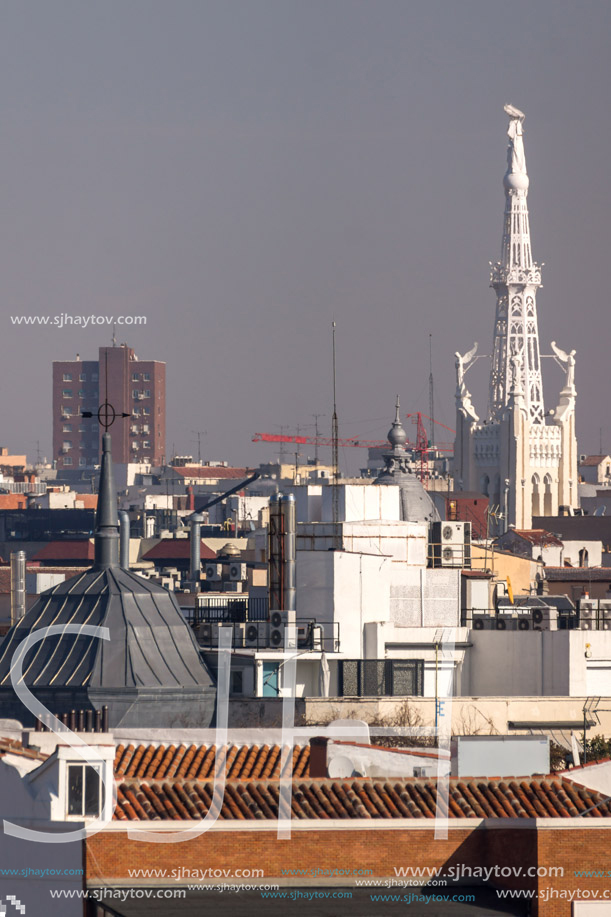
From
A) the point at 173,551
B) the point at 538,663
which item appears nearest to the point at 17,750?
the point at 538,663

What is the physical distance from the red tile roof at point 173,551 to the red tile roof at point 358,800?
76.0 metres

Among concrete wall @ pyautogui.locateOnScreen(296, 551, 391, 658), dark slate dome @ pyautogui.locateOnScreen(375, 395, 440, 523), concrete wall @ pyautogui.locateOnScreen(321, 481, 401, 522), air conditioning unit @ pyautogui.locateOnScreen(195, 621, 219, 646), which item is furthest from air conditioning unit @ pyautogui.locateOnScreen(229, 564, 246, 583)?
air conditioning unit @ pyautogui.locateOnScreen(195, 621, 219, 646)

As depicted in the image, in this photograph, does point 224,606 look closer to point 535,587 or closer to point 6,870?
point 535,587

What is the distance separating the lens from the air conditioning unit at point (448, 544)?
61.9 meters

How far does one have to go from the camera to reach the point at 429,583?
5850 cm

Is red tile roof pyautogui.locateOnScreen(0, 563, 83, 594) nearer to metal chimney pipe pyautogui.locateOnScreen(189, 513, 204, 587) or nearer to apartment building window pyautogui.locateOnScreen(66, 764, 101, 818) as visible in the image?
metal chimney pipe pyautogui.locateOnScreen(189, 513, 204, 587)

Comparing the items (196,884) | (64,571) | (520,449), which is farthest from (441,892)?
(520,449)

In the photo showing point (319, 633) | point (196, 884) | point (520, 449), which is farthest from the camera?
point (520, 449)

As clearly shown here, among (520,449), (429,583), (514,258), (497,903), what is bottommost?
(497,903)

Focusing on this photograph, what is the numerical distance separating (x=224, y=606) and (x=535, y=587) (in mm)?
18994

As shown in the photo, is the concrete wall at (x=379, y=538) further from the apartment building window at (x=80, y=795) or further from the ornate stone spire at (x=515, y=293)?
the ornate stone spire at (x=515, y=293)

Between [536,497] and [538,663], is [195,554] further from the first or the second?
[536,497]

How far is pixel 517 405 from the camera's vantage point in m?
182

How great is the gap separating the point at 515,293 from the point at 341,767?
160 m
